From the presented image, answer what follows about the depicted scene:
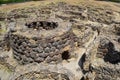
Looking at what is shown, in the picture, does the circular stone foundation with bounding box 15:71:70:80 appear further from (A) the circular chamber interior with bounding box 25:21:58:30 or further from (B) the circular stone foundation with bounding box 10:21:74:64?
(A) the circular chamber interior with bounding box 25:21:58:30

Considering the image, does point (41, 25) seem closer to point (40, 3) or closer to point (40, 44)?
point (40, 44)

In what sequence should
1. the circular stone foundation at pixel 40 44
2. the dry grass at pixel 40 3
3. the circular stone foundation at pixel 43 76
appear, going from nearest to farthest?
the circular stone foundation at pixel 43 76 < the circular stone foundation at pixel 40 44 < the dry grass at pixel 40 3

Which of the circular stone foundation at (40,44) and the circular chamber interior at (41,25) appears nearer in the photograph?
the circular stone foundation at (40,44)

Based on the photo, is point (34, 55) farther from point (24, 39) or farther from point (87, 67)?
point (87, 67)

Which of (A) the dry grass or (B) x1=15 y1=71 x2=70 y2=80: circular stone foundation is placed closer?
(B) x1=15 y1=71 x2=70 y2=80: circular stone foundation

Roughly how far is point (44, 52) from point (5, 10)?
883 centimetres

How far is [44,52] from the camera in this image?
17234 mm

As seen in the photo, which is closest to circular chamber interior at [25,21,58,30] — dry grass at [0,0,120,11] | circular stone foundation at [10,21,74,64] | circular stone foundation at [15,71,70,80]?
circular stone foundation at [10,21,74,64]

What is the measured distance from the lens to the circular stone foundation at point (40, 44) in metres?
16.9

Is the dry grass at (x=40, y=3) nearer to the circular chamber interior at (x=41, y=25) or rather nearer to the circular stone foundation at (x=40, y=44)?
the circular chamber interior at (x=41, y=25)

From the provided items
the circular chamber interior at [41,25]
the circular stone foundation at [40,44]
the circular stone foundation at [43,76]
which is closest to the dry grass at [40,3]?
the circular chamber interior at [41,25]

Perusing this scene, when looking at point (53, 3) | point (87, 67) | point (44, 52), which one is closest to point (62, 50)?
point (44, 52)

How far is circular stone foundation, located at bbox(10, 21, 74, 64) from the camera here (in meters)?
16.9

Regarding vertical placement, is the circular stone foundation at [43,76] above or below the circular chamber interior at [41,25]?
below
